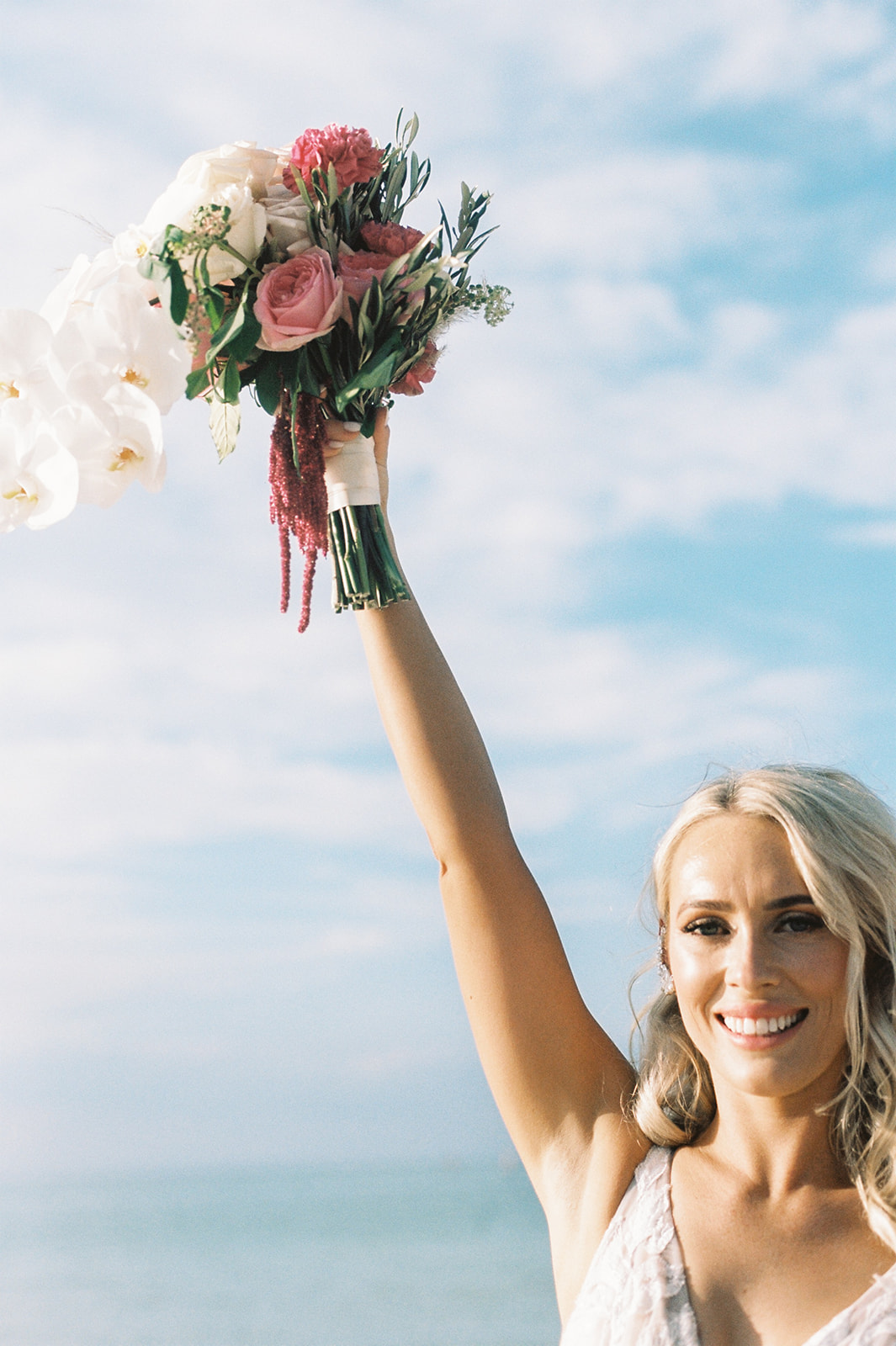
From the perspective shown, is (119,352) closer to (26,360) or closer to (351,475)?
(26,360)

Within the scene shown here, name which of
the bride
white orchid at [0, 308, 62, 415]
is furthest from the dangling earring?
white orchid at [0, 308, 62, 415]

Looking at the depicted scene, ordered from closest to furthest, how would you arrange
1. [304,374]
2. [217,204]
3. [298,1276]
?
[217,204]
[304,374]
[298,1276]

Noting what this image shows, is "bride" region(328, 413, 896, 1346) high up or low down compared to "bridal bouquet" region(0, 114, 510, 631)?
down

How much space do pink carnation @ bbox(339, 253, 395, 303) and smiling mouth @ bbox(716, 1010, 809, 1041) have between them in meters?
1.49

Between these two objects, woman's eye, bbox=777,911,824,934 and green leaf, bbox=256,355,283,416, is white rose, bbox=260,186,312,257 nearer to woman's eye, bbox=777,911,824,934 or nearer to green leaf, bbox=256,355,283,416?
green leaf, bbox=256,355,283,416

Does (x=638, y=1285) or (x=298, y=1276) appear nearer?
(x=638, y=1285)

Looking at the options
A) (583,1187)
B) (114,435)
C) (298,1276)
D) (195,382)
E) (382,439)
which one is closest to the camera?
(114,435)

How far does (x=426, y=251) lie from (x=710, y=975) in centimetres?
146

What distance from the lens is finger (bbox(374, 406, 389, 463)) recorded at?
2666 mm

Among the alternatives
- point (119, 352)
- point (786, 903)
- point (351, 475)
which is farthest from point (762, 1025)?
point (119, 352)

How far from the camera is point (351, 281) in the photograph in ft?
7.89

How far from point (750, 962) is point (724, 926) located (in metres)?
0.11

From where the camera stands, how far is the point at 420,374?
2607 mm

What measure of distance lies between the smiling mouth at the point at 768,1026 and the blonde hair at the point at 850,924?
104 millimetres
